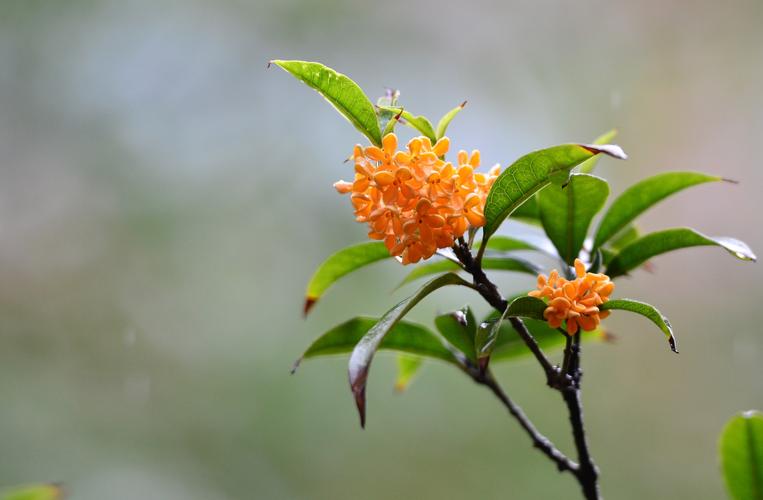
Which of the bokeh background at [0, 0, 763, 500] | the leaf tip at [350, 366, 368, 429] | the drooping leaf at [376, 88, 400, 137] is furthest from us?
the bokeh background at [0, 0, 763, 500]

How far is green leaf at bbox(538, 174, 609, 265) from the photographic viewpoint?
31.3 inches

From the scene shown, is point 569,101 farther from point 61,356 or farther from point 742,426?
point 61,356

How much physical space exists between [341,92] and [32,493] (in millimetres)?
486

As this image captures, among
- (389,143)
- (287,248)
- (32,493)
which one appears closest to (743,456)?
(389,143)

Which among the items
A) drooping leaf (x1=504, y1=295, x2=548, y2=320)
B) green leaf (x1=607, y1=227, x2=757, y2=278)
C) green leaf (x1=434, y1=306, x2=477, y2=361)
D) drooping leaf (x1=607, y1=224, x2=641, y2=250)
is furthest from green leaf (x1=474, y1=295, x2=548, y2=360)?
drooping leaf (x1=607, y1=224, x2=641, y2=250)

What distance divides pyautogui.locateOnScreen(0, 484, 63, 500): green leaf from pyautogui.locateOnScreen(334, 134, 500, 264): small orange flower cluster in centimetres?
39

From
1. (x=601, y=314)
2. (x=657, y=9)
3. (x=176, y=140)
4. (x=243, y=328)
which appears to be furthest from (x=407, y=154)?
(x=657, y=9)

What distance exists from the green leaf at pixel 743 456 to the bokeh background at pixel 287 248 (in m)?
1.13

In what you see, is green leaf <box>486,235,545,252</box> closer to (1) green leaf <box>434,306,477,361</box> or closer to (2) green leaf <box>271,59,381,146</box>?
(1) green leaf <box>434,306,477,361</box>

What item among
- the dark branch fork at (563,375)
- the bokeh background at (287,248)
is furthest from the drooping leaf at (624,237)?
the bokeh background at (287,248)

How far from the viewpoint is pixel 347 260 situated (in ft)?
2.89

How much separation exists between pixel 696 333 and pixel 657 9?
107 centimetres

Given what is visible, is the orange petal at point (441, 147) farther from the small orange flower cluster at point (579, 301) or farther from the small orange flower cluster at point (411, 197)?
the small orange flower cluster at point (579, 301)

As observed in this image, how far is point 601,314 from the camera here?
69 cm
